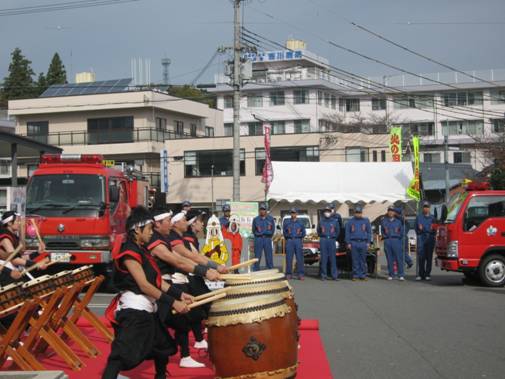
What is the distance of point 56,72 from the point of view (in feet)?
234

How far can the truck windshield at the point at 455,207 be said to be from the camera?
18097 mm

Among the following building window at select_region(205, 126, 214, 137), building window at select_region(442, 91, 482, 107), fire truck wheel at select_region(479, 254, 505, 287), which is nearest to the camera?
fire truck wheel at select_region(479, 254, 505, 287)

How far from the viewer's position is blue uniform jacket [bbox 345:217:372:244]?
64.7ft

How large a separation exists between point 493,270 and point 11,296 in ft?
43.0

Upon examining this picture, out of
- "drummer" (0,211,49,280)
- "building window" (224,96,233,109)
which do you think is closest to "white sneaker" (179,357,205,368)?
"drummer" (0,211,49,280)

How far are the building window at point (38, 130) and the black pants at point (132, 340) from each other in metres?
47.3

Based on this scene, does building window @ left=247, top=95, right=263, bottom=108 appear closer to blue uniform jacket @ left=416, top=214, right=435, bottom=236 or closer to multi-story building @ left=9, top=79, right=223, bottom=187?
multi-story building @ left=9, top=79, right=223, bottom=187

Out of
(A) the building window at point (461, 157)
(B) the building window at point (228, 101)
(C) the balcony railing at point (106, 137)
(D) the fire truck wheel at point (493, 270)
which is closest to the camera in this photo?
(D) the fire truck wheel at point (493, 270)

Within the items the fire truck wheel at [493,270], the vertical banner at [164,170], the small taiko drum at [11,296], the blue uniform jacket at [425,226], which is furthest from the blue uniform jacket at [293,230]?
the vertical banner at [164,170]

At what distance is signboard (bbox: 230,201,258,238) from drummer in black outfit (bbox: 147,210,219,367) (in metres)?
13.1

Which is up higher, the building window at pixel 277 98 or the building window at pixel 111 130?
the building window at pixel 277 98

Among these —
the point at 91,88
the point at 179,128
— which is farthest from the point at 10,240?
the point at 179,128

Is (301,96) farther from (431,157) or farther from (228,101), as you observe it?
(431,157)

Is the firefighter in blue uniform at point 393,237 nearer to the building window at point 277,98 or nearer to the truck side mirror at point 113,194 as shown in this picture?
the truck side mirror at point 113,194
